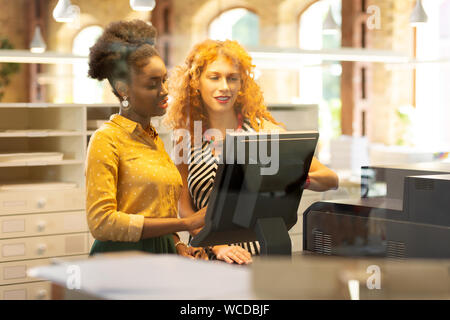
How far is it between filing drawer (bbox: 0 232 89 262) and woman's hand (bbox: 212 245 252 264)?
33cm

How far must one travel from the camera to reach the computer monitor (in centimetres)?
115

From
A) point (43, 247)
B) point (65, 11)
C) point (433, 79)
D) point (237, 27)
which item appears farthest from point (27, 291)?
point (433, 79)

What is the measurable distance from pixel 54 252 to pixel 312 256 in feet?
2.10

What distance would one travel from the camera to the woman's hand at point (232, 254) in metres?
1.42

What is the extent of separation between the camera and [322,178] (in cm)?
197

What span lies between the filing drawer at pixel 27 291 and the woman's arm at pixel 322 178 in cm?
84

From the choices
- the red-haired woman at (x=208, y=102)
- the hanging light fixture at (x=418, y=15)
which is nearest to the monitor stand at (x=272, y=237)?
the red-haired woman at (x=208, y=102)

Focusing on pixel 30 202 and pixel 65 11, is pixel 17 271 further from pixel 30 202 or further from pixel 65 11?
pixel 65 11

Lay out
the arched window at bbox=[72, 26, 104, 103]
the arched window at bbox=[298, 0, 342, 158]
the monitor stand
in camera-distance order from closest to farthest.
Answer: the monitor stand
the arched window at bbox=[72, 26, 104, 103]
the arched window at bbox=[298, 0, 342, 158]

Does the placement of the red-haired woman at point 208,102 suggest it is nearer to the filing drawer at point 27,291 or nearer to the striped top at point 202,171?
the striped top at point 202,171

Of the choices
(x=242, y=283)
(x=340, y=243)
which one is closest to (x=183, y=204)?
(x=340, y=243)

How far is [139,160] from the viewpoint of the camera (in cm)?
135

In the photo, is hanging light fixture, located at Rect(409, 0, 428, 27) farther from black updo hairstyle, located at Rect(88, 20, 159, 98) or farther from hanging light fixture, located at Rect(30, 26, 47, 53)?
hanging light fixture, located at Rect(30, 26, 47, 53)

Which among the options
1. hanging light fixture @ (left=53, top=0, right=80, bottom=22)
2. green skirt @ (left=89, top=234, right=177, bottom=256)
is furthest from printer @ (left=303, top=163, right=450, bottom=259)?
hanging light fixture @ (left=53, top=0, right=80, bottom=22)
